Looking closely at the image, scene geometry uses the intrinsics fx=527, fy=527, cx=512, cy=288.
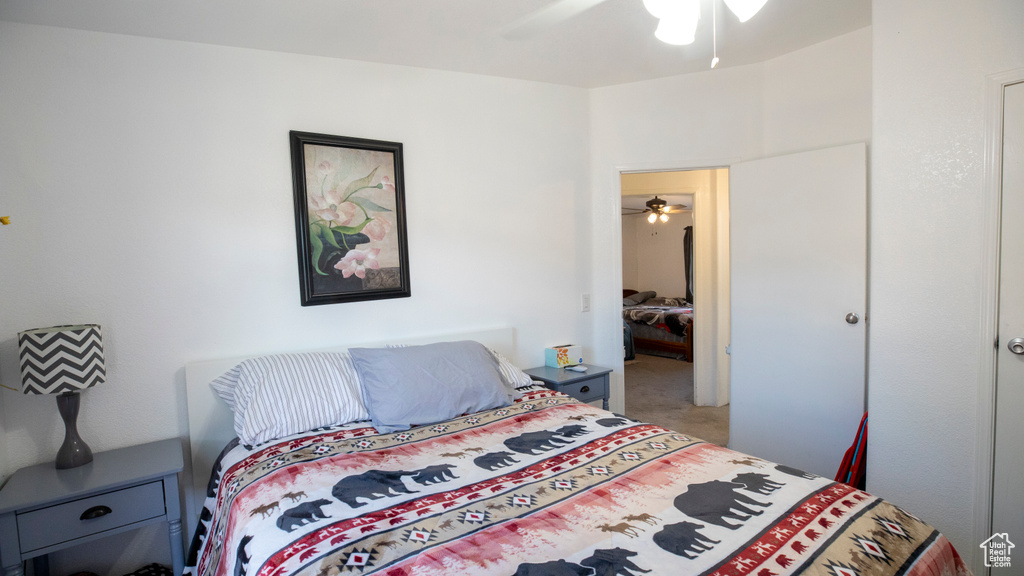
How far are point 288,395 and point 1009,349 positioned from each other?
2.79 m

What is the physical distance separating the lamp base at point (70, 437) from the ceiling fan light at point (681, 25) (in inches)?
98.1

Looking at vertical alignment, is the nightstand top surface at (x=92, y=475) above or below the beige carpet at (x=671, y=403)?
above

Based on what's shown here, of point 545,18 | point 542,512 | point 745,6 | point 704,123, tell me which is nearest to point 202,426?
point 542,512

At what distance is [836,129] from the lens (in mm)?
2900

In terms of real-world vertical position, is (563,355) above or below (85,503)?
above

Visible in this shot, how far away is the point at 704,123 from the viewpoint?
3.33 m

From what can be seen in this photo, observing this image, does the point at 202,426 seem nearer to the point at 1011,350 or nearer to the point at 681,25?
the point at 681,25

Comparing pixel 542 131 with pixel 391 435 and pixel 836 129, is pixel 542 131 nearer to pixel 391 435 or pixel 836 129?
pixel 836 129

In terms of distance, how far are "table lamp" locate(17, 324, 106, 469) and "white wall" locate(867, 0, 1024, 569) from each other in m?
3.16

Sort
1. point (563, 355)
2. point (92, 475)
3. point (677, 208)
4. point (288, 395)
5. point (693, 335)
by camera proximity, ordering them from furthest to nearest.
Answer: point (677, 208), point (693, 335), point (563, 355), point (288, 395), point (92, 475)

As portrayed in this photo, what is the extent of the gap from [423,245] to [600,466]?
5.43ft

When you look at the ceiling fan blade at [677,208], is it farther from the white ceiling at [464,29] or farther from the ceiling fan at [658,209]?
the white ceiling at [464,29]

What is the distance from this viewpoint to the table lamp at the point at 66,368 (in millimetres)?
1893

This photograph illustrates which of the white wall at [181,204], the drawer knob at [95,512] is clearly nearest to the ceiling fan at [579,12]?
the white wall at [181,204]
